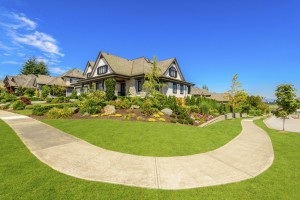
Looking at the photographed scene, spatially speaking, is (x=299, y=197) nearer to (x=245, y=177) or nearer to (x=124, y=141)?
(x=245, y=177)

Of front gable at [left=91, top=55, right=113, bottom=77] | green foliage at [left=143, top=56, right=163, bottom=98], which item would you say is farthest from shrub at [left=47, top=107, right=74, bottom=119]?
front gable at [left=91, top=55, right=113, bottom=77]

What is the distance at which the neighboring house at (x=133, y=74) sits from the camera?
2764 cm

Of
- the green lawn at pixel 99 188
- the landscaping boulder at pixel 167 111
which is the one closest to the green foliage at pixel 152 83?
the landscaping boulder at pixel 167 111

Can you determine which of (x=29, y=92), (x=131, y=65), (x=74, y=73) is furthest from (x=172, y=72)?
(x=29, y=92)

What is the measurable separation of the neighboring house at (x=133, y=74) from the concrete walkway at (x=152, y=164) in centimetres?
1939

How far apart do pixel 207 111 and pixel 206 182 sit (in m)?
20.0

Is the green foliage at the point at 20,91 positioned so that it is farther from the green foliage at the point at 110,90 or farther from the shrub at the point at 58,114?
the shrub at the point at 58,114

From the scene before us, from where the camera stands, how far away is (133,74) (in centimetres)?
2848

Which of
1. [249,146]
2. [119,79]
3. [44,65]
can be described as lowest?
[249,146]

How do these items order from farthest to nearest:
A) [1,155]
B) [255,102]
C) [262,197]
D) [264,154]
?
[255,102] < [264,154] < [1,155] < [262,197]

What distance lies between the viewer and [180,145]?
28.3 ft

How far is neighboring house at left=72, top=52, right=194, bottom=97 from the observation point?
27641 mm

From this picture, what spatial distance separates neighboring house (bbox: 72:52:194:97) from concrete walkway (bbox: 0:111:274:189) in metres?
19.4

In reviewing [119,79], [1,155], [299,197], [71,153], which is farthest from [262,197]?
[119,79]
